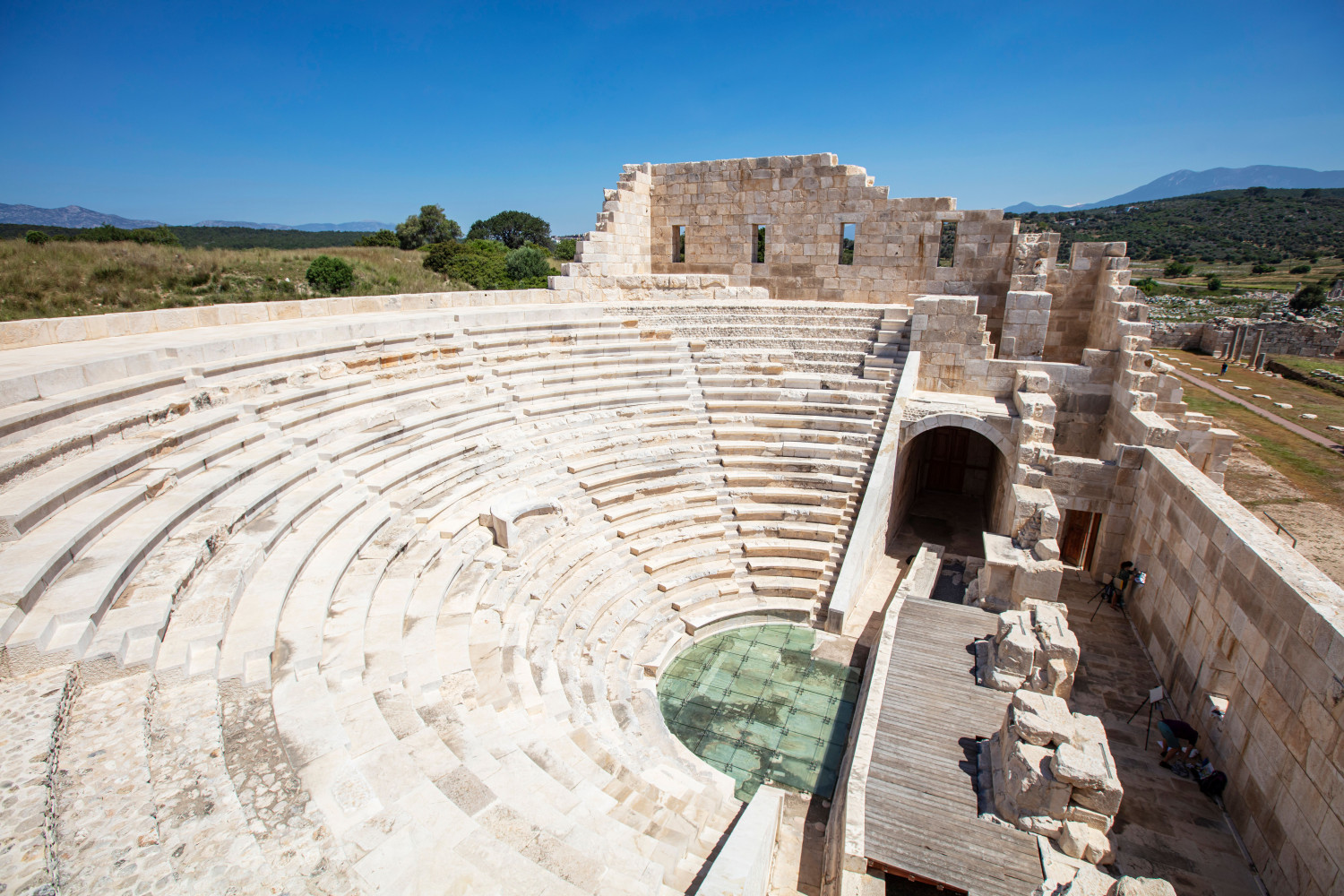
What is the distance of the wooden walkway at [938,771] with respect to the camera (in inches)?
223

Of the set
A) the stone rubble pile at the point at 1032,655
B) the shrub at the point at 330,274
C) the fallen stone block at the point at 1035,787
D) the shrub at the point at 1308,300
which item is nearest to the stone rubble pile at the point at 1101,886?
the fallen stone block at the point at 1035,787

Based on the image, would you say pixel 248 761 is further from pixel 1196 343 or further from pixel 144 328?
pixel 1196 343

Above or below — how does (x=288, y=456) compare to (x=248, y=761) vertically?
above

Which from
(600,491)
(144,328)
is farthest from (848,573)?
(144,328)

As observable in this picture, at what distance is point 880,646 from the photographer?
849 cm

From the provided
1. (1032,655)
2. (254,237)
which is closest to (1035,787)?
(1032,655)

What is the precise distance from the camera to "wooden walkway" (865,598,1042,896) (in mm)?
5672

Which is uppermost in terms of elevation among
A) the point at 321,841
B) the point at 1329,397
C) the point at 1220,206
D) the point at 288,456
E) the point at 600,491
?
the point at 1220,206

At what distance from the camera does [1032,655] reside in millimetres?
7621

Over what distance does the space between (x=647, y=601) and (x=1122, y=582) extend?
7936mm

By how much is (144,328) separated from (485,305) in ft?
19.3

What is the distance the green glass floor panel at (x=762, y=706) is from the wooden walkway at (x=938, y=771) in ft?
2.59

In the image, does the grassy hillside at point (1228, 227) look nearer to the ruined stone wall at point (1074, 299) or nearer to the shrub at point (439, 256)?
the shrub at point (439, 256)

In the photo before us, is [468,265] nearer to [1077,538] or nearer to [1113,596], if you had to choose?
[1077,538]
